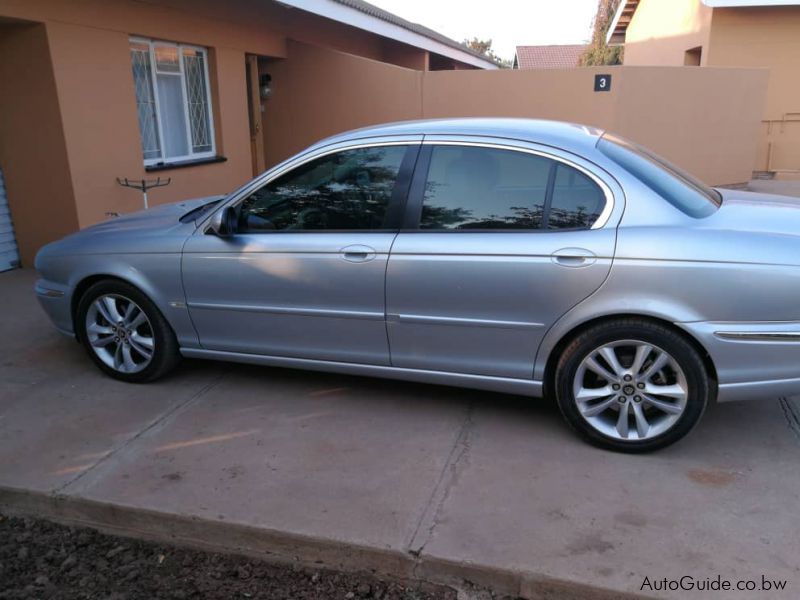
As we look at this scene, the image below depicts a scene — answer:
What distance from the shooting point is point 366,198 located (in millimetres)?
3961

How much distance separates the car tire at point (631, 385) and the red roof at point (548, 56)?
44744mm

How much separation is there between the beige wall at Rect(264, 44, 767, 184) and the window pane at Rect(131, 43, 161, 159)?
4363 millimetres

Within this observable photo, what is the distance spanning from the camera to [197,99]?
9.52m

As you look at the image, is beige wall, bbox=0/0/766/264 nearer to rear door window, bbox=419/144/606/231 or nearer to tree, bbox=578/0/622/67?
rear door window, bbox=419/144/606/231

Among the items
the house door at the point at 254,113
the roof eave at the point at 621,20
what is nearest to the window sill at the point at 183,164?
the house door at the point at 254,113

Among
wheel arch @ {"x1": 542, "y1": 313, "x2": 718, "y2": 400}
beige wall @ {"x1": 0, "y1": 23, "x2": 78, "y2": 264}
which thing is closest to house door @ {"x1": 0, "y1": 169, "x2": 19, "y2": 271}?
beige wall @ {"x1": 0, "y1": 23, "x2": 78, "y2": 264}

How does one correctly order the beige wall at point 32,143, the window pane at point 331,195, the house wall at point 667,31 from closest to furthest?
1. the window pane at point 331,195
2. the beige wall at point 32,143
3. the house wall at point 667,31

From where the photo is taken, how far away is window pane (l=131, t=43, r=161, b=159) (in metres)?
8.20

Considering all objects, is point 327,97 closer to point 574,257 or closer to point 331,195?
point 331,195

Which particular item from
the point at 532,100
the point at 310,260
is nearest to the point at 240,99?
the point at 532,100

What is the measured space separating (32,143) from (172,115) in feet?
7.33

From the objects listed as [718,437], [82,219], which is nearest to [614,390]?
[718,437]

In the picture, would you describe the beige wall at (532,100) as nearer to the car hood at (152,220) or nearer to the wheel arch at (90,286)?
the car hood at (152,220)

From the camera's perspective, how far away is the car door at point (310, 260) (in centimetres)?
387
